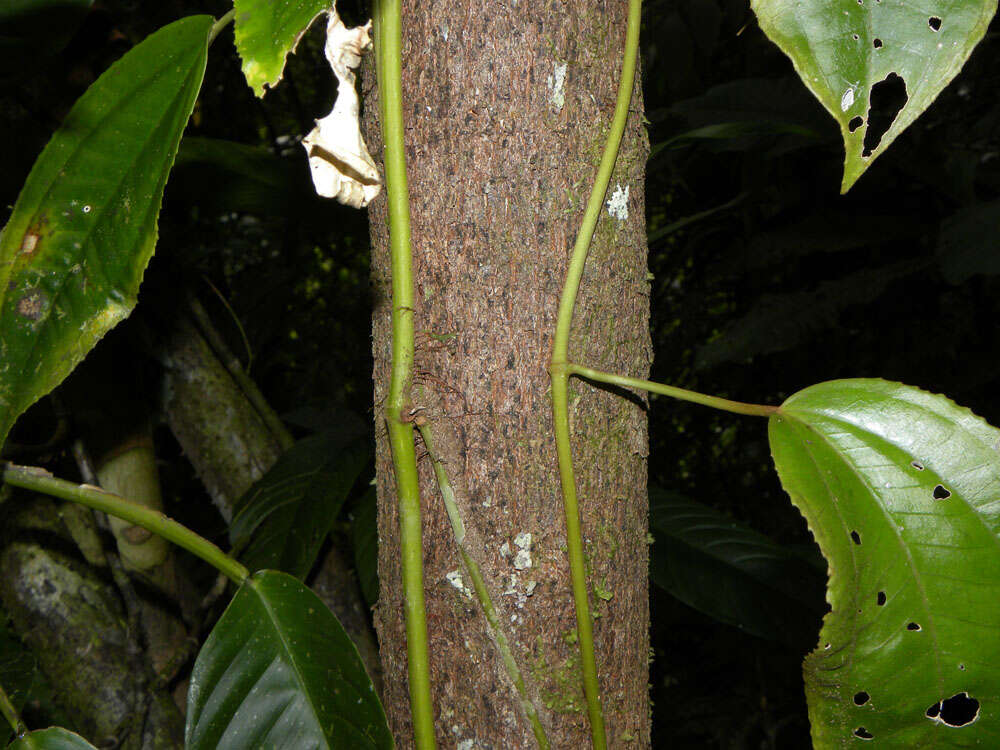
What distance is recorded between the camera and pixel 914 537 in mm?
417

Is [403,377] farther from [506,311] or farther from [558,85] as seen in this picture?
[558,85]

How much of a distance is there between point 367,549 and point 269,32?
673 millimetres

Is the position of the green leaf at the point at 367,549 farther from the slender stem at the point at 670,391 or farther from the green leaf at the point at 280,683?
the slender stem at the point at 670,391

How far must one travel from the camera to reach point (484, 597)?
47cm

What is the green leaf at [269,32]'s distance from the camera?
340 mm

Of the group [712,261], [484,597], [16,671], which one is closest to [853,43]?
[484,597]

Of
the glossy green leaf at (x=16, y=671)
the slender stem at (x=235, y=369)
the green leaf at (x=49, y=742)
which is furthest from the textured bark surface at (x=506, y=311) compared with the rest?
the slender stem at (x=235, y=369)

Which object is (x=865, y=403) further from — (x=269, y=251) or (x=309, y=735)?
(x=269, y=251)

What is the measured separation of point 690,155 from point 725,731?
4.42 feet

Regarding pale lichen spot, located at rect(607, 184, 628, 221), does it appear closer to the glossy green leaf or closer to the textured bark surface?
the textured bark surface

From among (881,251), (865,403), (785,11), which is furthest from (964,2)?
(881,251)

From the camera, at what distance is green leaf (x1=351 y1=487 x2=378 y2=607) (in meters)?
0.91

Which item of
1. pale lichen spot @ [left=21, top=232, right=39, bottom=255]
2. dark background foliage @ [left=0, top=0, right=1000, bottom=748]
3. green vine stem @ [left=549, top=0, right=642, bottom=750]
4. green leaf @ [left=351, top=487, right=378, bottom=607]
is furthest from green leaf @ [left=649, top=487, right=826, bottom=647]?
pale lichen spot @ [left=21, top=232, right=39, bottom=255]

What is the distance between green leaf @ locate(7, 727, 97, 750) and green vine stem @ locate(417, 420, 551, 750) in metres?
0.27
